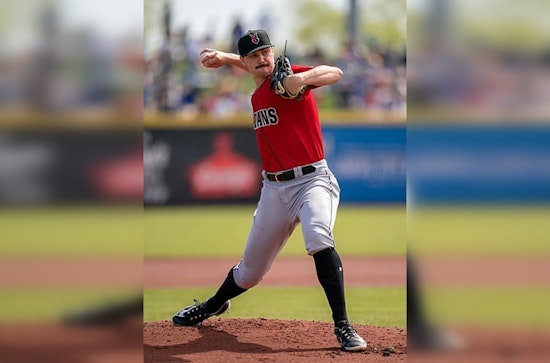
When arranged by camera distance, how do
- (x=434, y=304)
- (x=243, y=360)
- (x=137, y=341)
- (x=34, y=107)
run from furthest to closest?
(x=243, y=360) → (x=137, y=341) → (x=34, y=107) → (x=434, y=304)

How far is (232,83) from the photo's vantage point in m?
23.2

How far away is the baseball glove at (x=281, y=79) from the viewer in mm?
5004

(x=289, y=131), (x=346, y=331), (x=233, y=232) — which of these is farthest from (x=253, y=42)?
(x=233, y=232)

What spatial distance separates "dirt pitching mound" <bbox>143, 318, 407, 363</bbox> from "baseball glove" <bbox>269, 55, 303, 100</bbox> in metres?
1.73

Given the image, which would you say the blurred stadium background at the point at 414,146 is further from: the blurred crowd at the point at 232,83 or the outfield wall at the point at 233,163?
the blurred crowd at the point at 232,83

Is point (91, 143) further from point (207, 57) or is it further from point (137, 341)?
point (207, 57)

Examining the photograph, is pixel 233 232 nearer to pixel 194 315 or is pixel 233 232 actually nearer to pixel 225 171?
pixel 225 171

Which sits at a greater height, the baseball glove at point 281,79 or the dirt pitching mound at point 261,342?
the baseball glove at point 281,79

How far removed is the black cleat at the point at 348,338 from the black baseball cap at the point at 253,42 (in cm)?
198

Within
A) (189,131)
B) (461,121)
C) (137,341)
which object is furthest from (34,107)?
(189,131)

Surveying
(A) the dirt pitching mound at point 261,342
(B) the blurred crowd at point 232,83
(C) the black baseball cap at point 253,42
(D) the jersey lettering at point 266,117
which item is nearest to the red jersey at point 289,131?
(D) the jersey lettering at point 266,117

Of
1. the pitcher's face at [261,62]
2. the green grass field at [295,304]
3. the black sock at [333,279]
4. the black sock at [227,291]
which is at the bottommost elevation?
the green grass field at [295,304]

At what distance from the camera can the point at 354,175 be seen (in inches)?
723

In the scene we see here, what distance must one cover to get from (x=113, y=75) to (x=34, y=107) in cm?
20
